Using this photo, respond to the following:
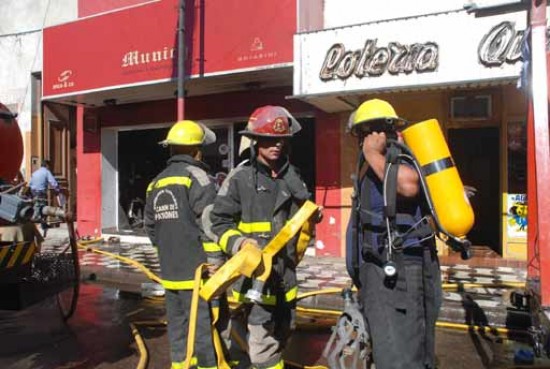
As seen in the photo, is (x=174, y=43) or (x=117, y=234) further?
(x=117, y=234)

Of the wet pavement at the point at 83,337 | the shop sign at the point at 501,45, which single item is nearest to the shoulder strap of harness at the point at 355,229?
the wet pavement at the point at 83,337

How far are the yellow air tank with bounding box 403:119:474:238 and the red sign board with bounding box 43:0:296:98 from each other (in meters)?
6.13

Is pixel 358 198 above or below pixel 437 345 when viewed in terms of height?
above

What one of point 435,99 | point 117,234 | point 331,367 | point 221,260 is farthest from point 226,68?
point 331,367

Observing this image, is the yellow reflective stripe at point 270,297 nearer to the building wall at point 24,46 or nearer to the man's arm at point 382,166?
the man's arm at point 382,166

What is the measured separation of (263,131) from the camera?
3.27 m

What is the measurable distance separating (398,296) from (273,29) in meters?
7.13

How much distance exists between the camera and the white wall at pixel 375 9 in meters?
9.19

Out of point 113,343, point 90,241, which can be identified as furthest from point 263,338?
point 90,241

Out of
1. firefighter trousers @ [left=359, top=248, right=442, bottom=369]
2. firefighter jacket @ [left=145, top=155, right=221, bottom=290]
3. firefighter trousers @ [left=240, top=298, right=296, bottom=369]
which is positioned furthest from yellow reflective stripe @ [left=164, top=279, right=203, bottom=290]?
firefighter trousers @ [left=359, top=248, right=442, bottom=369]

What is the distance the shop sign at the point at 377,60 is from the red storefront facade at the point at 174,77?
0.90m

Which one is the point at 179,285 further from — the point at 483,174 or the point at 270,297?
the point at 483,174

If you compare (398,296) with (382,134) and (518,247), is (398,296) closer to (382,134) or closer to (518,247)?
(382,134)

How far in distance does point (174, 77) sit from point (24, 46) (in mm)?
6991
